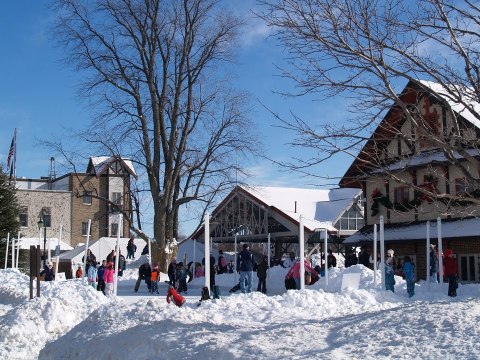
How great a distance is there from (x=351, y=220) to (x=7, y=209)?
75.1ft

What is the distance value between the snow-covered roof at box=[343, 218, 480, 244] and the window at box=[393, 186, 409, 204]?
4.22 ft

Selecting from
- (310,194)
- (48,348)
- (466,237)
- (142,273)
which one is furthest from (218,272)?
(48,348)

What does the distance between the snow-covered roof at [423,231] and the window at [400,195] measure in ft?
4.22

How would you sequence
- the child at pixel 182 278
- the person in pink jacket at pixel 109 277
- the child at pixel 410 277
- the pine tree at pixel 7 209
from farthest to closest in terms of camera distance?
the pine tree at pixel 7 209, the child at pixel 182 278, the person in pink jacket at pixel 109 277, the child at pixel 410 277

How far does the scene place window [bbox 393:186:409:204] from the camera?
3600cm

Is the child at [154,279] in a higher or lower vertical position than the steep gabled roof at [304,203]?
lower

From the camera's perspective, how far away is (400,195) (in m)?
36.5

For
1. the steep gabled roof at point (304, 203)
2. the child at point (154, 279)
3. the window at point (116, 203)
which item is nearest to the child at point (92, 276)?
the child at point (154, 279)

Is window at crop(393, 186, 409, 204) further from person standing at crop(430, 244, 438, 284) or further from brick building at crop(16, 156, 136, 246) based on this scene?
brick building at crop(16, 156, 136, 246)

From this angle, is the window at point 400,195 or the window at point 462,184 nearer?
the window at point 462,184

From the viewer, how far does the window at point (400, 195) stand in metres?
36.0

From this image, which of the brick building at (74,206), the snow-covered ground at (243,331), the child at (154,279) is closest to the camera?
the snow-covered ground at (243,331)

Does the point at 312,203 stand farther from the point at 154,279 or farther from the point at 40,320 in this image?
the point at 40,320

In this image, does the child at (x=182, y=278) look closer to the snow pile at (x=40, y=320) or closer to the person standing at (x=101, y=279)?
the person standing at (x=101, y=279)
